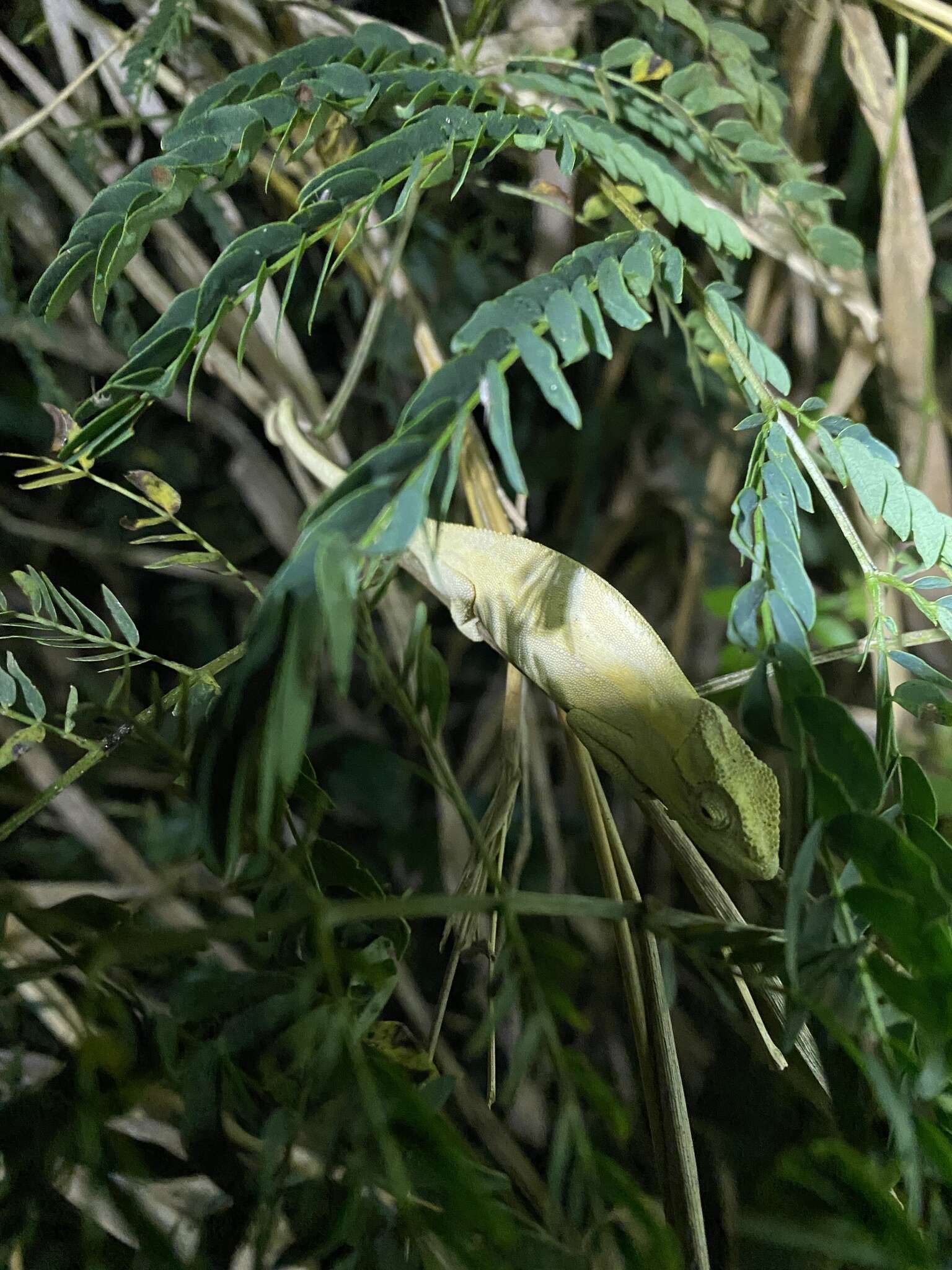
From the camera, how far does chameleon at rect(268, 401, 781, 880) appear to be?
70 cm

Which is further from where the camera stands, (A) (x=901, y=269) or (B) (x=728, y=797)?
(A) (x=901, y=269)

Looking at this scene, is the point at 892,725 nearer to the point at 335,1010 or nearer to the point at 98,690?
the point at 335,1010

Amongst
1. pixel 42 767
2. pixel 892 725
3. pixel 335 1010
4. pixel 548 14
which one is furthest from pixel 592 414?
pixel 335 1010

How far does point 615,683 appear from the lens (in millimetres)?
823

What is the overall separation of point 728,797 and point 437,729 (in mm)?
242

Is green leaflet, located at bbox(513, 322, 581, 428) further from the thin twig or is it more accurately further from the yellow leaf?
the thin twig

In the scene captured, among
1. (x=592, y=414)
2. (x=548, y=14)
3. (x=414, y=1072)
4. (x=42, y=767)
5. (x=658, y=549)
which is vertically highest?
(x=548, y=14)

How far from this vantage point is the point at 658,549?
1718 millimetres

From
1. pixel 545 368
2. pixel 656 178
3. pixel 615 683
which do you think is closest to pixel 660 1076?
pixel 615 683

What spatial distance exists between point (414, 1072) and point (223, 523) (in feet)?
3.69

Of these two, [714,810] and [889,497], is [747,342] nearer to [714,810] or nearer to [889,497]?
[889,497]

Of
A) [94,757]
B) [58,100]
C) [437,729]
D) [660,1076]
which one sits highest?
[58,100]

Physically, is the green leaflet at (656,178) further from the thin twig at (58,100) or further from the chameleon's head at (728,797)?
the thin twig at (58,100)

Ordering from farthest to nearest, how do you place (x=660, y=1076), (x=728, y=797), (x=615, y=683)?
(x=615, y=683) → (x=728, y=797) → (x=660, y=1076)
